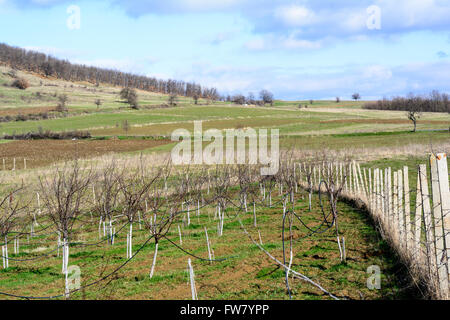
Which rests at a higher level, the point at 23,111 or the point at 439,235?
the point at 23,111

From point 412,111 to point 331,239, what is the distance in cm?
5175

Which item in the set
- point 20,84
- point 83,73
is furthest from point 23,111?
point 83,73

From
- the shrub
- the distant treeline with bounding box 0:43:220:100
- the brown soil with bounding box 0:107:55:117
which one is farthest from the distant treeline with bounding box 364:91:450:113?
the shrub

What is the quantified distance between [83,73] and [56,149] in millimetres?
116186

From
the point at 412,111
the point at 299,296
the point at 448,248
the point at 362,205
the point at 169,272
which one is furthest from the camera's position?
the point at 412,111

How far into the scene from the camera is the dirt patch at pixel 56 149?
115ft

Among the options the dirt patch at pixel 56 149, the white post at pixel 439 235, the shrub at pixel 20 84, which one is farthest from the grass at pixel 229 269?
the shrub at pixel 20 84

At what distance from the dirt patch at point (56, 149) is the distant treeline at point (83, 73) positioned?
250 feet

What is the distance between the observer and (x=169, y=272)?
880 centimetres

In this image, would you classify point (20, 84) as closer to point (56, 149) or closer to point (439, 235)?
point (56, 149)

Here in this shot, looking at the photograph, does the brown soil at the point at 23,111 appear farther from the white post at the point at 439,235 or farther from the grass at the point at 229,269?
the white post at the point at 439,235

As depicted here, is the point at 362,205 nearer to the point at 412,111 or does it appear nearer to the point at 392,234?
the point at 392,234

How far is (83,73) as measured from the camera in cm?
14775
